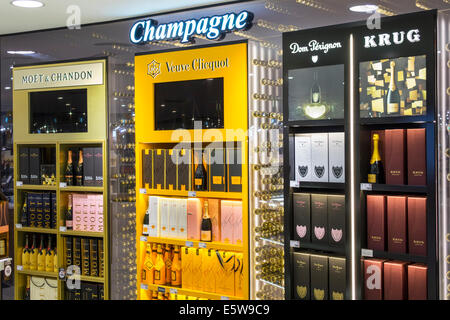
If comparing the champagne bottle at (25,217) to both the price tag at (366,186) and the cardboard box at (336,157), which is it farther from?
the price tag at (366,186)

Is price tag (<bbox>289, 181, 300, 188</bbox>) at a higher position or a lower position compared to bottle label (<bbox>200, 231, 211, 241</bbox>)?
higher

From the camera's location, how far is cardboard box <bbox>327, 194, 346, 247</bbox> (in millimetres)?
3773

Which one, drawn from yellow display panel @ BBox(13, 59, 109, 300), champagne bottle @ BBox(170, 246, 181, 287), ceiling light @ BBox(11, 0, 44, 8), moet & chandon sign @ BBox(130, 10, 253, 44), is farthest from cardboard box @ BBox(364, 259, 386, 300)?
ceiling light @ BBox(11, 0, 44, 8)

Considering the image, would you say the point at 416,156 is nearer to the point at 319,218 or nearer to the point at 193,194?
the point at 319,218

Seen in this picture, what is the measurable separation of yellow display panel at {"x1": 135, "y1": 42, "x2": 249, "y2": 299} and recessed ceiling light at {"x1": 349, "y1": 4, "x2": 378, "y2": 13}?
927 mm

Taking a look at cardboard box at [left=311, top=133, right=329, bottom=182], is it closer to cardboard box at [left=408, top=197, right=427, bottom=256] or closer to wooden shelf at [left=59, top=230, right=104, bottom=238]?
cardboard box at [left=408, top=197, right=427, bottom=256]

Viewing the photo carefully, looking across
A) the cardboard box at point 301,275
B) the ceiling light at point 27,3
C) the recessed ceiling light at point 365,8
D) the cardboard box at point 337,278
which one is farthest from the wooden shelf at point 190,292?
the ceiling light at point 27,3

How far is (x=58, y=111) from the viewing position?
17.6ft

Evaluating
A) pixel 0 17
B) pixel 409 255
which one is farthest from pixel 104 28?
pixel 409 255

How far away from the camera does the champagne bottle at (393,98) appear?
3.55 meters

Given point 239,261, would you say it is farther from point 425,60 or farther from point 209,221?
point 425,60

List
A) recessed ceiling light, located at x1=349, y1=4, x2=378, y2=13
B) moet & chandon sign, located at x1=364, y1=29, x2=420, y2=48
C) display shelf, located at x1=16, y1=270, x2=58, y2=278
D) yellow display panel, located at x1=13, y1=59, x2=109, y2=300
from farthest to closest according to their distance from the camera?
display shelf, located at x1=16, y1=270, x2=58, y2=278 → yellow display panel, located at x1=13, y1=59, x2=109, y2=300 → recessed ceiling light, located at x1=349, y1=4, x2=378, y2=13 → moet & chandon sign, located at x1=364, y1=29, x2=420, y2=48

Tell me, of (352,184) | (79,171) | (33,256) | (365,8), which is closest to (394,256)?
(352,184)

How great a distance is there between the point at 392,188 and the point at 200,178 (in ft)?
5.28
